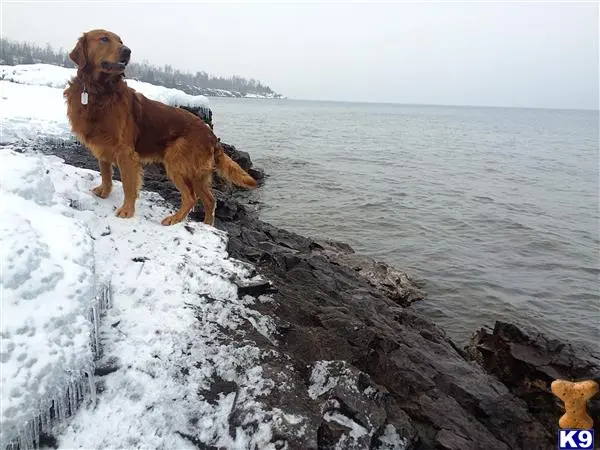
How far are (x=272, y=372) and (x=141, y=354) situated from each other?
981 mm

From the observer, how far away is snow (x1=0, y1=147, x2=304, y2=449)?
2.53 metres

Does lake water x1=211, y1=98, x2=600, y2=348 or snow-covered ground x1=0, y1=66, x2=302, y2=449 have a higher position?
snow-covered ground x1=0, y1=66, x2=302, y2=449

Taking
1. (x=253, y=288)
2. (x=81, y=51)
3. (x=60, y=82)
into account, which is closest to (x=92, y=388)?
(x=253, y=288)

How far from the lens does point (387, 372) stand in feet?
12.1

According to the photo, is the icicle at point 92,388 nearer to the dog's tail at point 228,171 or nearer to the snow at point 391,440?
the snow at point 391,440

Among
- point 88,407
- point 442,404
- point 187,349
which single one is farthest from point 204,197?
point 442,404

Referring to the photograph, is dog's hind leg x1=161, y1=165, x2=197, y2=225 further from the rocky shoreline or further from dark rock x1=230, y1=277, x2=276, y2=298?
dark rock x1=230, y1=277, x2=276, y2=298

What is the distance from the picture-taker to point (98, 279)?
11.5ft

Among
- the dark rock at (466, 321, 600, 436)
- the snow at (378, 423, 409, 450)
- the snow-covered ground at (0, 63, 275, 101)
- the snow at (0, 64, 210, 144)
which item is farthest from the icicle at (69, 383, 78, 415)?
the snow-covered ground at (0, 63, 275, 101)

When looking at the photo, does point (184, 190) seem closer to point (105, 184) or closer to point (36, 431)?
point (105, 184)

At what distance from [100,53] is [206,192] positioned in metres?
1.99

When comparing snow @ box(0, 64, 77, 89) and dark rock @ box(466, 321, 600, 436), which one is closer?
dark rock @ box(466, 321, 600, 436)

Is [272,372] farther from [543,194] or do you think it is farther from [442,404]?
[543,194]

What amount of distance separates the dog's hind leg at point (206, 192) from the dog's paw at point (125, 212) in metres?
0.92
